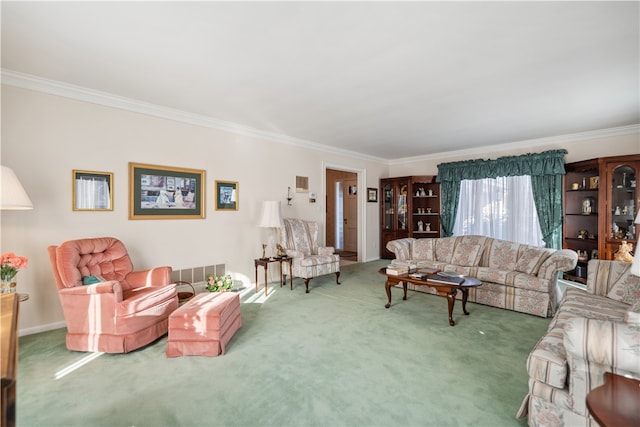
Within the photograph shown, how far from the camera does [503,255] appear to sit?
164 inches

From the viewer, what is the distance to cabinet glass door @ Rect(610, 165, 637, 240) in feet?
14.2

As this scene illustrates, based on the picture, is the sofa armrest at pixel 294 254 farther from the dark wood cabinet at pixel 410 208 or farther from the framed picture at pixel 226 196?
the dark wood cabinet at pixel 410 208

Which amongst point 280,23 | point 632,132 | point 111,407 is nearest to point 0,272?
point 111,407

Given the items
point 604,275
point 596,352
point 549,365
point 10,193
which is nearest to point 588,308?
point 604,275

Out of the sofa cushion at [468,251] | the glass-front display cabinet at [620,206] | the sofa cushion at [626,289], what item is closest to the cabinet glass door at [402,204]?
the sofa cushion at [468,251]

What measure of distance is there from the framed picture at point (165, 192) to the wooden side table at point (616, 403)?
13.8 feet

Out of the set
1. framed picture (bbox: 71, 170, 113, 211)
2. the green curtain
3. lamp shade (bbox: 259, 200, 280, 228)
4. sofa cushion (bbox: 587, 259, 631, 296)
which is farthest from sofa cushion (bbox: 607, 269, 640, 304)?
framed picture (bbox: 71, 170, 113, 211)

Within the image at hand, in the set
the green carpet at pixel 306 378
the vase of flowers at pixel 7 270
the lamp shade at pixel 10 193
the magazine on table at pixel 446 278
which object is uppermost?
the lamp shade at pixel 10 193

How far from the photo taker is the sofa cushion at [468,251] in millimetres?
4371

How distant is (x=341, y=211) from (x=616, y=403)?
754 centimetres

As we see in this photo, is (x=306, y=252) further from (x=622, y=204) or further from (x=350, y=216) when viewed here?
(x=622, y=204)

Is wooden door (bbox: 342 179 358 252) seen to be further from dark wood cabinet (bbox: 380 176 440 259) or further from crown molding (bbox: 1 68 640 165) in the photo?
crown molding (bbox: 1 68 640 165)

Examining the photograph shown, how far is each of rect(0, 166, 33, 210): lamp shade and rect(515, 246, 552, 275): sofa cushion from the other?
5.35 metres

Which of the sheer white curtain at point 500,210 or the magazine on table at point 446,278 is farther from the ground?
the sheer white curtain at point 500,210
